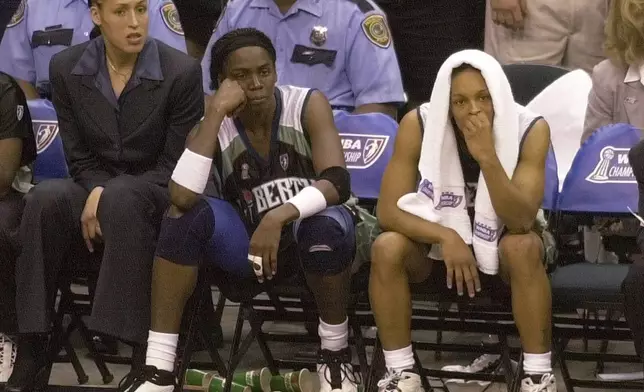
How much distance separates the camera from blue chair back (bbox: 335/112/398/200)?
4.70 meters

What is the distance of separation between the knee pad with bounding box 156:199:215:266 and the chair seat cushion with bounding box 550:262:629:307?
1.17 metres

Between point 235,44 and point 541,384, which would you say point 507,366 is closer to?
point 541,384

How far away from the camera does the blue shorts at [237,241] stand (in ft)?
13.8

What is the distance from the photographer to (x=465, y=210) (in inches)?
169

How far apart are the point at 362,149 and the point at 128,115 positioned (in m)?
0.87

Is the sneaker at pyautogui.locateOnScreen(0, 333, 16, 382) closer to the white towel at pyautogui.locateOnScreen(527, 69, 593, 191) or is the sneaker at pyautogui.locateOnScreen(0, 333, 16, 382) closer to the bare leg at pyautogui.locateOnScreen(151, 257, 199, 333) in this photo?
the bare leg at pyautogui.locateOnScreen(151, 257, 199, 333)

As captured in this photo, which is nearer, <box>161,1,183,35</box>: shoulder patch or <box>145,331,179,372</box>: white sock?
<box>145,331,179,372</box>: white sock

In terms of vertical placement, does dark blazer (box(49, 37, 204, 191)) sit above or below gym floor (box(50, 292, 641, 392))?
above

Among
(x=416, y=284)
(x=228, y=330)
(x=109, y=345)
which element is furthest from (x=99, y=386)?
(x=416, y=284)

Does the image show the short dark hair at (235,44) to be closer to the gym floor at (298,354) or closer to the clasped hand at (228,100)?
the clasped hand at (228,100)

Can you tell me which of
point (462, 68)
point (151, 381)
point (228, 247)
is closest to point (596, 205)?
point (462, 68)

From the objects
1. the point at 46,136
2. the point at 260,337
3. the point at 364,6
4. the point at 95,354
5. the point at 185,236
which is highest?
the point at 364,6

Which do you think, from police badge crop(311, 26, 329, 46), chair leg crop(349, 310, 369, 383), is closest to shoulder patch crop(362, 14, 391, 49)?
police badge crop(311, 26, 329, 46)

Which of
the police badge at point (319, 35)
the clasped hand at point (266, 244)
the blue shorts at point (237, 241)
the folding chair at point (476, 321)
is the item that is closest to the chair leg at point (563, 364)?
the folding chair at point (476, 321)
